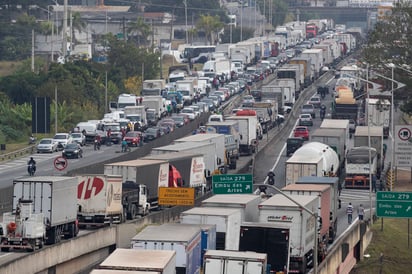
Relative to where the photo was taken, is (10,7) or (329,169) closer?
(329,169)

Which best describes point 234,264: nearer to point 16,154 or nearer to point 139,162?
point 139,162

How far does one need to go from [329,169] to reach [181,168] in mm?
11516

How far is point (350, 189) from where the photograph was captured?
275ft

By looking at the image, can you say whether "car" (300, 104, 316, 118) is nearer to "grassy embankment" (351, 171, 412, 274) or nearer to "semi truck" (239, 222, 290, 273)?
"grassy embankment" (351, 171, 412, 274)

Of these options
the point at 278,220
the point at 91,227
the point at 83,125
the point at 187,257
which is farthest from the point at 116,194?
the point at 83,125

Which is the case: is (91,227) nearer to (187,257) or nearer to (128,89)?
(187,257)

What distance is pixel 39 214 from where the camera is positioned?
51.6 metres

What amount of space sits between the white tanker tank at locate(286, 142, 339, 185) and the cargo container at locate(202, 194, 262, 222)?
18293 millimetres

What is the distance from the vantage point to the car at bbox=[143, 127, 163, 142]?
10262cm

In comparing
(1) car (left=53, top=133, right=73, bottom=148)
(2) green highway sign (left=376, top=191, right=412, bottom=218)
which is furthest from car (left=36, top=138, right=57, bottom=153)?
(2) green highway sign (left=376, top=191, right=412, bottom=218)

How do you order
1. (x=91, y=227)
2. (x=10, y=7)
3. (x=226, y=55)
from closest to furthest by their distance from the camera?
1. (x=91, y=227)
2. (x=226, y=55)
3. (x=10, y=7)

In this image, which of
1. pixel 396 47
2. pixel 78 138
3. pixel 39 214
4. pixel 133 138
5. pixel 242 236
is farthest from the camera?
pixel 396 47

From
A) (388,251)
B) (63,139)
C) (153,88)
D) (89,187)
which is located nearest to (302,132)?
(63,139)

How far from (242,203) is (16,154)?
44903mm
